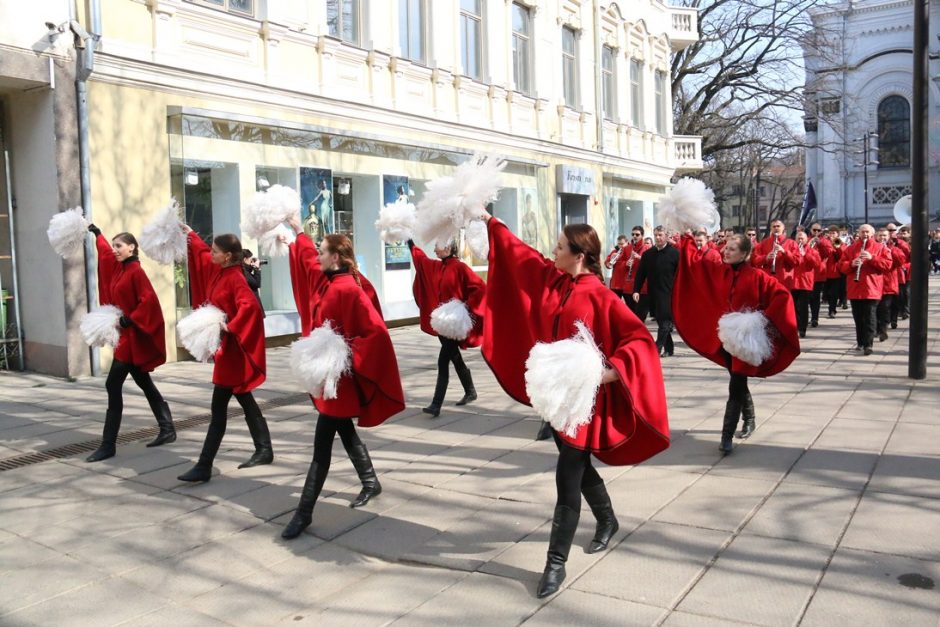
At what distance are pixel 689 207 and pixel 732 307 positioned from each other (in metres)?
1.17

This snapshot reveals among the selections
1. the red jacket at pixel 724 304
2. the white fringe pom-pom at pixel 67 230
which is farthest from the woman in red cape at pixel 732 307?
the white fringe pom-pom at pixel 67 230

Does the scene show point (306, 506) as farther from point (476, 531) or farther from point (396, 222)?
point (396, 222)

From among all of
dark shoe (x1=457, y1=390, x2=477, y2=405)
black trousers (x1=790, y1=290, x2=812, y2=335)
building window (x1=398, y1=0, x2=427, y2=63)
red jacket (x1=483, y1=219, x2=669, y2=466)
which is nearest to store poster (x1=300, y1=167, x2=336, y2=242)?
building window (x1=398, y1=0, x2=427, y2=63)

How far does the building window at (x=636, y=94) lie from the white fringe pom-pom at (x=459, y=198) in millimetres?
24623

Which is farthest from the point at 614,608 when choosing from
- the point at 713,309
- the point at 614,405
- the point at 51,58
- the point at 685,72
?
the point at 685,72

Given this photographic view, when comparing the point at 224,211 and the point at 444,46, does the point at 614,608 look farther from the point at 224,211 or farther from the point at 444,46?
the point at 444,46

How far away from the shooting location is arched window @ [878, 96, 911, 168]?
5159cm

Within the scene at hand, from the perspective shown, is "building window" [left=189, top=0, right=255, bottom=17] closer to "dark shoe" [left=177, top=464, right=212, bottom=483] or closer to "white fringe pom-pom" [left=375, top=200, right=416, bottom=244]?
"white fringe pom-pom" [left=375, top=200, right=416, bottom=244]

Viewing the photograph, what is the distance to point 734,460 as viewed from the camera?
643 centimetres

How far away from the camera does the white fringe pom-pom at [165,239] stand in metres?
6.69

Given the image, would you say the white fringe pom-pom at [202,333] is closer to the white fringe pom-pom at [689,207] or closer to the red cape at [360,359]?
the red cape at [360,359]

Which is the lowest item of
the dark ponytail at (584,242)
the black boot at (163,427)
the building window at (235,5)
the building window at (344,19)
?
the black boot at (163,427)

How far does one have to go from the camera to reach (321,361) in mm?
4820

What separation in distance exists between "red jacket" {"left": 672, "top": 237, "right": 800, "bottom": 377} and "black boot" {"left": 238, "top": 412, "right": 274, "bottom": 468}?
3.48 metres
